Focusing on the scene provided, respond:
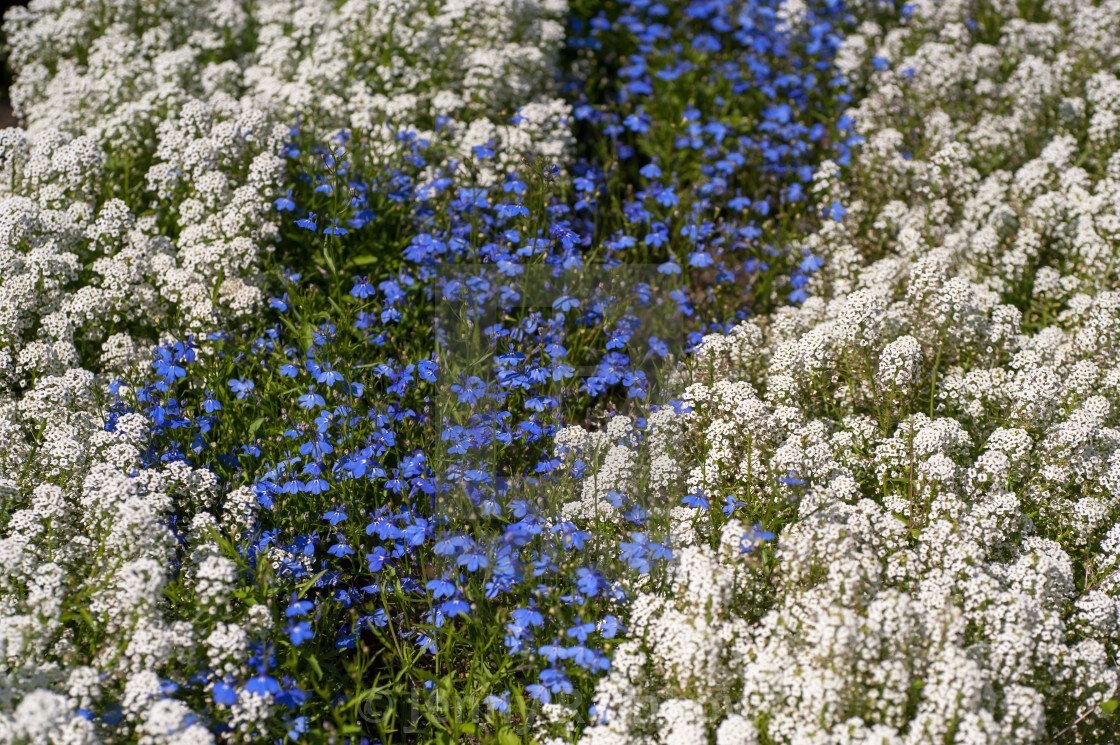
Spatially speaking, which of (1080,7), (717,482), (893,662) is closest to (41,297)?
(717,482)

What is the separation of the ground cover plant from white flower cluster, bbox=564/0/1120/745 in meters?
0.03

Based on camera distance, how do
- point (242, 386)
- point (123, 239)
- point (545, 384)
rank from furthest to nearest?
point (123, 239) → point (545, 384) → point (242, 386)

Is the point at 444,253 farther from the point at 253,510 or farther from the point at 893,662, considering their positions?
the point at 893,662

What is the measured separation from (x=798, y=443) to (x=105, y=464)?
122 inches

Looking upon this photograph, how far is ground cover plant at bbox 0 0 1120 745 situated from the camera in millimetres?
4434

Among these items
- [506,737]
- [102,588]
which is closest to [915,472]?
[506,737]

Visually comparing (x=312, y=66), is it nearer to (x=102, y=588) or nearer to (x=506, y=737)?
(x=102, y=588)

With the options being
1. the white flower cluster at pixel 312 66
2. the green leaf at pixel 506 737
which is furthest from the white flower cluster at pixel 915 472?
the white flower cluster at pixel 312 66

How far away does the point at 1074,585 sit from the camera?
505 cm

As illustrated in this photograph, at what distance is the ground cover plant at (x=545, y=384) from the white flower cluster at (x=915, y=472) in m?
0.03

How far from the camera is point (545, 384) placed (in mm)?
6266

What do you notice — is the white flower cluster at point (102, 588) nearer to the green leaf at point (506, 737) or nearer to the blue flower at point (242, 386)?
the blue flower at point (242, 386)

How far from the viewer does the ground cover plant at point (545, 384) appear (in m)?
4.43

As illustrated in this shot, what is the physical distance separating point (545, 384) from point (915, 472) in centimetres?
197
